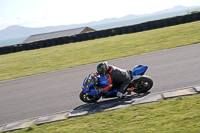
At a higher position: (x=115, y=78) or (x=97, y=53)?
(x=97, y=53)

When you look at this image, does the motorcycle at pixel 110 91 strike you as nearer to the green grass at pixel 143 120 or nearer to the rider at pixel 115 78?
the rider at pixel 115 78

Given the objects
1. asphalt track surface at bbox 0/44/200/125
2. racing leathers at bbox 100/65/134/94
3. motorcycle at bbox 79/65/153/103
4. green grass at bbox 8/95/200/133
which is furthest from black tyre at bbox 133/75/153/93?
green grass at bbox 8/95/200/133

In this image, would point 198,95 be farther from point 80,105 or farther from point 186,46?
point 186,46

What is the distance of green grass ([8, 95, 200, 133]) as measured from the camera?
512cm

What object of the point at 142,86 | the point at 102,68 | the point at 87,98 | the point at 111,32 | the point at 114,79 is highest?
the point at 111,32

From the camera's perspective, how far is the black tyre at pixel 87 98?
26.1 ft

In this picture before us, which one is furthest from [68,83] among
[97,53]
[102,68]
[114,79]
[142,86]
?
[97,53]

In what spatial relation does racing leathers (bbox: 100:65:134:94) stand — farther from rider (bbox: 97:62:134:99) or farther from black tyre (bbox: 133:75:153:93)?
black tyre (bbox: 133:75:153:93)

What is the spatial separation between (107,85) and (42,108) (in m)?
2.50

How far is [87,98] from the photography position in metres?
8.12

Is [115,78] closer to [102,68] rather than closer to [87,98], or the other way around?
[102,68]

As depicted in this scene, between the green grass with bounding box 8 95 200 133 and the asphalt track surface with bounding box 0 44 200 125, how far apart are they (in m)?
1.40

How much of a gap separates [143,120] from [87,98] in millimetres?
2879

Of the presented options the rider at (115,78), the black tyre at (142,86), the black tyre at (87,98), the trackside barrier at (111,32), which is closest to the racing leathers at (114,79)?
the rider at (115,78)
